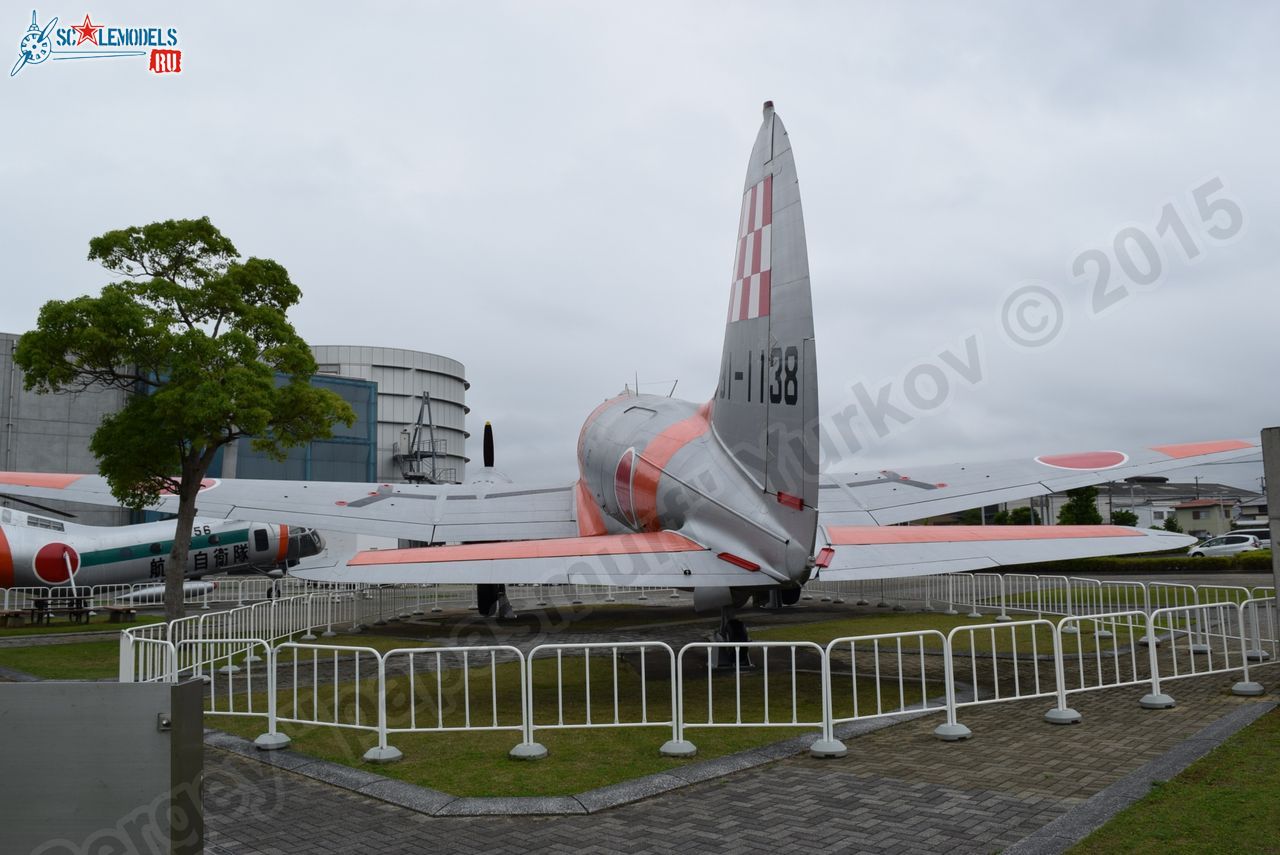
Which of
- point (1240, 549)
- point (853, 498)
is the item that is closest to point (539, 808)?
point (853, 498)

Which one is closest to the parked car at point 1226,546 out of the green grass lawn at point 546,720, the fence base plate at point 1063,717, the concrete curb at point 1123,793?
the fence base plate at point 1063,717

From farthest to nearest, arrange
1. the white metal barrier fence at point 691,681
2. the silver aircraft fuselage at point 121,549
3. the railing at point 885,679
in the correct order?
the silver aircraft fuselage at point 121,549, the railing at point 885,679, the white metal barrier fence at point 691,681

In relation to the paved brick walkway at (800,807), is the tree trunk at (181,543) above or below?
above

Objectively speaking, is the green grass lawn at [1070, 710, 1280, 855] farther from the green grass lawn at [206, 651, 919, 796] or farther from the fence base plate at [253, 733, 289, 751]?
the fence base plate at [253, 733, 289, 751]

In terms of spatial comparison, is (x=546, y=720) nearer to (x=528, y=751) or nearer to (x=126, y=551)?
(x=528, y=751)

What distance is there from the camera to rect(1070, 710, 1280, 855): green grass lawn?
14.8 ft

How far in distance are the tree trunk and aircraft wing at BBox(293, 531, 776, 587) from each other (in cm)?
1017

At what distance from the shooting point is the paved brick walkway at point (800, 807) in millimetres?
4992

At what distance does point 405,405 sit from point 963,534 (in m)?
62.8

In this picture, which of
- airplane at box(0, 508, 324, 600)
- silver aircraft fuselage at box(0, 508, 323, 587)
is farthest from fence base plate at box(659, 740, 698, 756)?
airplane at box(0, 508, 324, 600)

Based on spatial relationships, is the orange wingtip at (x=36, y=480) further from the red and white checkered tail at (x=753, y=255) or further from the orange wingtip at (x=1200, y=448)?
the orange wingtip at (x=1200, y=448)

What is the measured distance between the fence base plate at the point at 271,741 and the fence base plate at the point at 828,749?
4.92 metres

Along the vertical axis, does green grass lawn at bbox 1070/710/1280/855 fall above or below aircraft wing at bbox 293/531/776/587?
below

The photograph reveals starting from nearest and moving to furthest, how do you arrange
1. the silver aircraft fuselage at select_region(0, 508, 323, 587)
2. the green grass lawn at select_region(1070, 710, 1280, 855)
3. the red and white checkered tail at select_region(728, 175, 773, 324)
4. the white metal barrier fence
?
the green grass lawn at select_region(1070, 710, 1280, 855) < the white metal barrier fence < the red and white checkered tail at select_region(728, 175, 773, 324) < the silver aircraft fuselage at select_region(0, 508, 323, 587)
